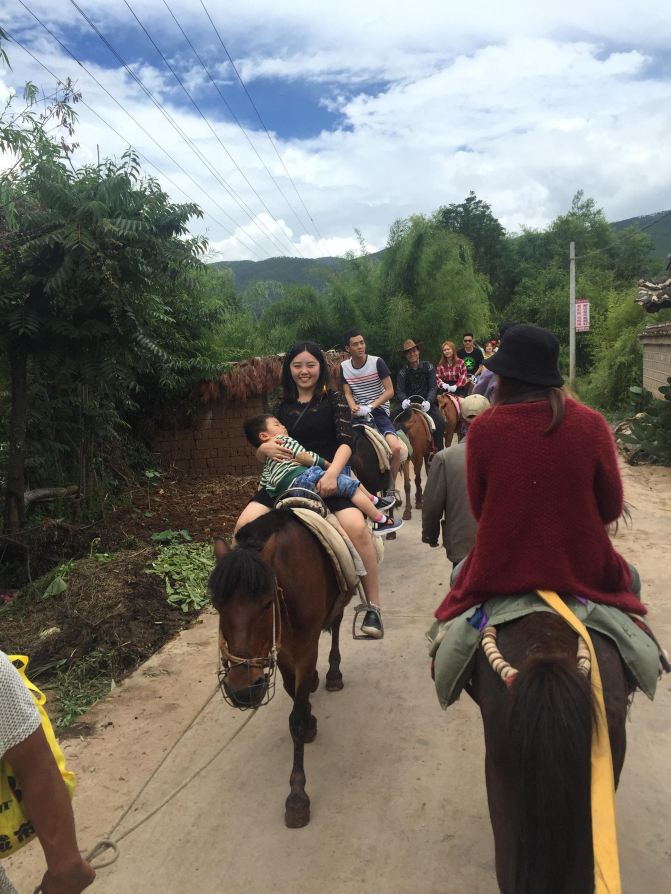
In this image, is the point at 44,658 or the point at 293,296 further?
the point at 293,296

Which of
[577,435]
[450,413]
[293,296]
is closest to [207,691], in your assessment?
[577,435]

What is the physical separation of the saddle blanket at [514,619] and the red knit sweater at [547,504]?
0.14 feet

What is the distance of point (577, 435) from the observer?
2.08 meters

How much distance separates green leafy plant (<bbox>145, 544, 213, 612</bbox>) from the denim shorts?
8.30 ft

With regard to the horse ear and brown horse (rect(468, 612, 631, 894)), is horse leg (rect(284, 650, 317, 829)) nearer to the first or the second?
the horse ear

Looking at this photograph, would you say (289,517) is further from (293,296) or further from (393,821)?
(293,296)

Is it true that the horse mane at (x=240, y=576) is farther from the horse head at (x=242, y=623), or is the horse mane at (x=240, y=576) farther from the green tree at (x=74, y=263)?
the green tree at (x=74, y=263)

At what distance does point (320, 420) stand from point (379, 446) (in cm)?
258

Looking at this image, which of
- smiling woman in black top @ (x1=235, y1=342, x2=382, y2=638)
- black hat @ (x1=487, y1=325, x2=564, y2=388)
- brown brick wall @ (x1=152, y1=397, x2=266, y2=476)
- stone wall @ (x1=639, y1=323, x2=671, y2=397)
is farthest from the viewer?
stone wall @ (x1=639, y1=323, x2=671, y2=397)

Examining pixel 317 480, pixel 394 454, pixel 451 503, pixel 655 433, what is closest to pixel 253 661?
pixel 317 480

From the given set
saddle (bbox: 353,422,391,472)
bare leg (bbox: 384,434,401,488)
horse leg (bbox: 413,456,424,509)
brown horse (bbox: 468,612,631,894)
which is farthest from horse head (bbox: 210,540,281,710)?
horse leg (bbox: 413,456,424,509)

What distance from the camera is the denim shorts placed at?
3.95 meters

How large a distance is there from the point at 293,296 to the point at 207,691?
43.5 ft

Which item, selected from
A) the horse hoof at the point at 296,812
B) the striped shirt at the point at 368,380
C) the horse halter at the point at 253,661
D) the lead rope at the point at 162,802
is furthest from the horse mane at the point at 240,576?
the striped shirt at the point at 368,380
